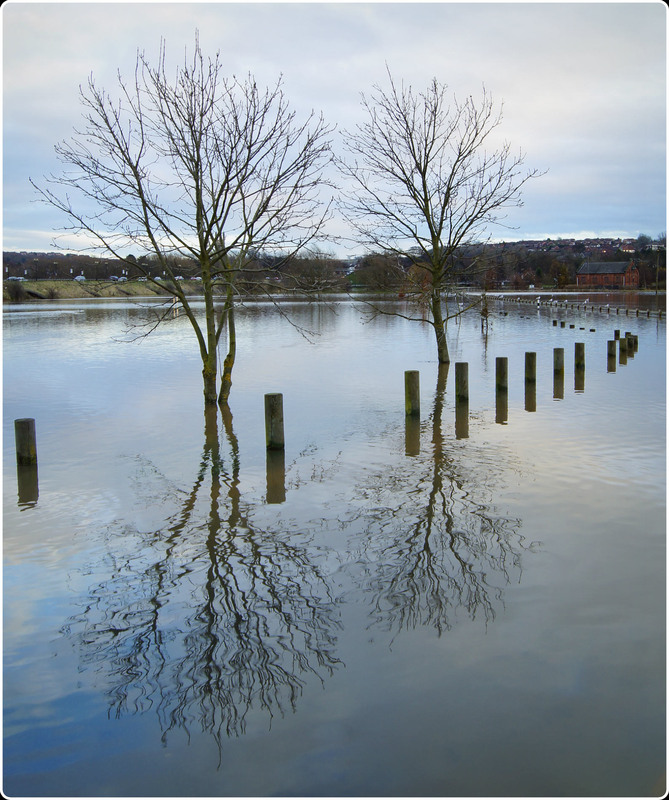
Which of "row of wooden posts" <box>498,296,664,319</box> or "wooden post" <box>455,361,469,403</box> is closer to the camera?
"wooden post" <box>455,361,469,403</box>

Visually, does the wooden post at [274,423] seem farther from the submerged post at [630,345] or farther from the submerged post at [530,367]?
the submerged post at [630,345]

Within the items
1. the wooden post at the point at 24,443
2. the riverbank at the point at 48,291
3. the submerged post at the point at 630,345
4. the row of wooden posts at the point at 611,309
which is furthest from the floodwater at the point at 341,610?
the riverbank at the point at 48,291

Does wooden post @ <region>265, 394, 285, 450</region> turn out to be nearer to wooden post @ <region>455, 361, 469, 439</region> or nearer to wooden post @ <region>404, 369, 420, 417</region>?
wooden post @ <region>404, 369, 420, 417</region>

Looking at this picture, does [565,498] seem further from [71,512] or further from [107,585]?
[71,512]

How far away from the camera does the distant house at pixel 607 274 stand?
448 ft

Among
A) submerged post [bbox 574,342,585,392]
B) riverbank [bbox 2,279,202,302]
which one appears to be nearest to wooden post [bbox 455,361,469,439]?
submerged post [bbox 574,342,585,392]

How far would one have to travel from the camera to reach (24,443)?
11.7 metres

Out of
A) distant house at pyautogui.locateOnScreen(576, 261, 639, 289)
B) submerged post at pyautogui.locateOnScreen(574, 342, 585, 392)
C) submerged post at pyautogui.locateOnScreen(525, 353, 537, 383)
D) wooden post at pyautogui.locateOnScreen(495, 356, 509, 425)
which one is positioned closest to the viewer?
wooden post at pyautogui.locateOnScreen(495, 356, 509, 425)

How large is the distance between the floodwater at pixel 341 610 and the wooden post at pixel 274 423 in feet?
0.89

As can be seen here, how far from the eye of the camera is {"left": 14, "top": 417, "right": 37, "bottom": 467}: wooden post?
1167cm

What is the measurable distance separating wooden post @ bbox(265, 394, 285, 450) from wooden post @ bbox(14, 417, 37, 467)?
3620 millimetres

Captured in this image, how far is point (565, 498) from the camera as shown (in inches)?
380

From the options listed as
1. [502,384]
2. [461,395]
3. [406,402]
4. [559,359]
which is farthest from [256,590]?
[559,359]

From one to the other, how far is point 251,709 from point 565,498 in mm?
5633
